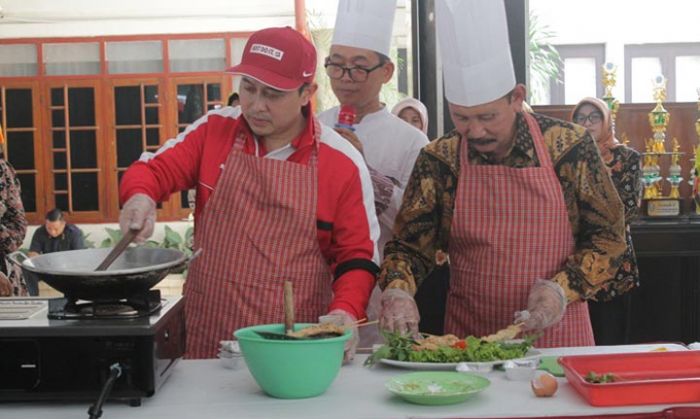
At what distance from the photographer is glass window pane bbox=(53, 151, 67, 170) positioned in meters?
10.2

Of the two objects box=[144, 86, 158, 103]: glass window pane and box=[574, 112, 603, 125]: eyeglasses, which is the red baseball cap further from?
box=[144, 86, 158, 103]: glass window pane

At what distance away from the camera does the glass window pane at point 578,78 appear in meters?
9.45

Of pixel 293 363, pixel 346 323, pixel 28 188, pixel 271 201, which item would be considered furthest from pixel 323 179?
pixel 28 188

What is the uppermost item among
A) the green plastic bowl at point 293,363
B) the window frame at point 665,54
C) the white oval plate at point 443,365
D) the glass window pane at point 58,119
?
the window frame at point 665,54

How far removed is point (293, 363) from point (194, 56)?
865 centimetres

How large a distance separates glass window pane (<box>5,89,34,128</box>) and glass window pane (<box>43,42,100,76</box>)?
1.18ft

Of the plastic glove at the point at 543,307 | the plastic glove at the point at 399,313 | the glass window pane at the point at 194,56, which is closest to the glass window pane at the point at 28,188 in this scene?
the glass window pane at the point at 194,56

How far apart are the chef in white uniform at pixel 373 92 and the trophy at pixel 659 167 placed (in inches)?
91.3

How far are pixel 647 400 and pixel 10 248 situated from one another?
307 cm

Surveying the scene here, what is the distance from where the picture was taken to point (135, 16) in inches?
390

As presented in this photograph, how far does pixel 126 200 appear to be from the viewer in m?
2.13

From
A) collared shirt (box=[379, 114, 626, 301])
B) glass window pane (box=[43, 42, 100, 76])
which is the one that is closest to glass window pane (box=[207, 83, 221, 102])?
glass window pane (box=[43, 42, 100, 76])

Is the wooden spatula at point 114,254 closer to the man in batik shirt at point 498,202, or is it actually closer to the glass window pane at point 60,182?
the man in batik shirt at point 498,202

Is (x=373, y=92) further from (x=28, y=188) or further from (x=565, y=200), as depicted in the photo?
(x=28, y=188)
